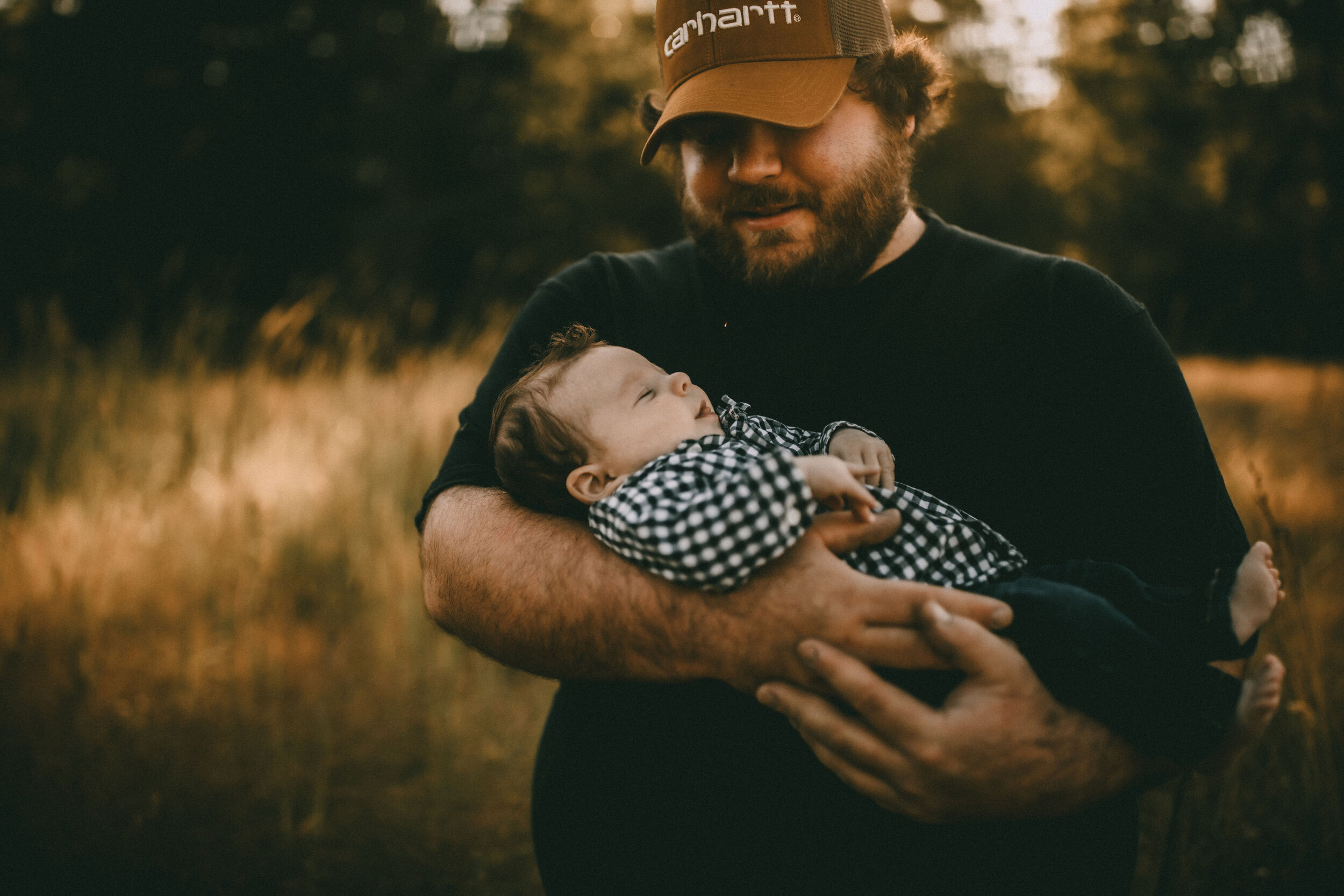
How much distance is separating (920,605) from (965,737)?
0.20m

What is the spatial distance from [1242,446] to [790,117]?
4.52 m

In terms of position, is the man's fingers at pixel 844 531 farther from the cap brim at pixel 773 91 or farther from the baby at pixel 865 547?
the cap brim at pixel 773 91

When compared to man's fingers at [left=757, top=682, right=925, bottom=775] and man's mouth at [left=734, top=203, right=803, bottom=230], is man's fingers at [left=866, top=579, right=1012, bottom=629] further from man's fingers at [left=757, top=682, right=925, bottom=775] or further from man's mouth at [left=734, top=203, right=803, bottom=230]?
man's mouth at [left=734, top=203, right=803, bottom=230]

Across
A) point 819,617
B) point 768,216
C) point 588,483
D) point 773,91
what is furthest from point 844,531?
point 773,91

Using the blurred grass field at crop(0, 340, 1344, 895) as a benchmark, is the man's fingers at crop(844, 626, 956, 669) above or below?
above

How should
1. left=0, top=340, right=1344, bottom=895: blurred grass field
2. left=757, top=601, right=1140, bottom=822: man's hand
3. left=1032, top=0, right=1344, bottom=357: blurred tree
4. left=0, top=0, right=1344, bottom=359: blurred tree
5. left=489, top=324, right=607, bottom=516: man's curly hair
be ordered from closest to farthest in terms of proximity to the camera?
left=757, top=601, right=1140, bottom=822: man's hand → left=489, top=324, right=607, bottom=516: man's curly hair → left=0, top=340, right=1344, bottom=895: blurred grass field → left=0, top=0, right=1344, bottom=359: blurred tree → left=1032, top=0, right=1344, bottom=357: blurred tree

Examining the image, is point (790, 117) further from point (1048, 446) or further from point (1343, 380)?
point (1343, 380)

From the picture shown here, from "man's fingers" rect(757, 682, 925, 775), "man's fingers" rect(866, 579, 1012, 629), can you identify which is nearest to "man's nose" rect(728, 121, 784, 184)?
"man's fingers" rect(866, 579, 1012, 629)

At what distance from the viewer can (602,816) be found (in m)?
1.51

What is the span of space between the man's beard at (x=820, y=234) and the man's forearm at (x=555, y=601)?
704 millimetres

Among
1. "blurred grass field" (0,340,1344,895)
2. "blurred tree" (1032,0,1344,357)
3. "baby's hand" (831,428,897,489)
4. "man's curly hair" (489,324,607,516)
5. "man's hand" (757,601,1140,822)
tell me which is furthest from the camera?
"blurred tree" (1032,0,1344,357)

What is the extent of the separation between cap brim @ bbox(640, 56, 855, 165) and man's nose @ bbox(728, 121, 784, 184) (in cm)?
6

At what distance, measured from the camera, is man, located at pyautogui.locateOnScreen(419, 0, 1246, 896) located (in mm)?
1181

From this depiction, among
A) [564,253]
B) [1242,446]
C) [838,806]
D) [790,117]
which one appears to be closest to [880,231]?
[790,117]
